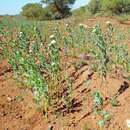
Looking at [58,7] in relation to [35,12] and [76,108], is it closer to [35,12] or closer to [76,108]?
[35,12]

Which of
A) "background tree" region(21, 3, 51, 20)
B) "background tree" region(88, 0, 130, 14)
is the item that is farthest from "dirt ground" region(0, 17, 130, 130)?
"background tree" region(21, 3, 51, 20)

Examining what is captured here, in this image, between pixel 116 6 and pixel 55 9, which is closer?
pixel 116 6

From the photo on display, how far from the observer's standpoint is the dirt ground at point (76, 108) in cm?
639

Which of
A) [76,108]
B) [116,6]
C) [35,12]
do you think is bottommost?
[35,12]

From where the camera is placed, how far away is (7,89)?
9266mm

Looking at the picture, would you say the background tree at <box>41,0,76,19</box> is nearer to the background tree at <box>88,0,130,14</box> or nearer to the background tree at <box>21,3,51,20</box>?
the background tree at <box>21,3,51,20</box>

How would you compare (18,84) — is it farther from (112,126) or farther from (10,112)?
(112,126)

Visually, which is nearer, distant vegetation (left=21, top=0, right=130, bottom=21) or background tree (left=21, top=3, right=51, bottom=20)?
distant vegetation (left=21, top=0, right=130, bottom=21)

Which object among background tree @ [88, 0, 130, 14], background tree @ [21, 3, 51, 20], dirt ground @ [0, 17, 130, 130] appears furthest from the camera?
background tree @ [21, 3, 51, 20]

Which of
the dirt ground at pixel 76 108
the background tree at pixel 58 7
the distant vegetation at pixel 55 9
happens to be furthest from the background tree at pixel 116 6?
the dirt ground at pixel 76 108

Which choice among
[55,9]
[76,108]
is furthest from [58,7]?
[76,108]

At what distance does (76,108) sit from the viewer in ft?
23.4

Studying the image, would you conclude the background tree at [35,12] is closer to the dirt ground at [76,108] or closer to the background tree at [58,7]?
the background tree at [58,7]

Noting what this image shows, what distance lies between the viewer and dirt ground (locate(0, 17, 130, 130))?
6.39 meters
